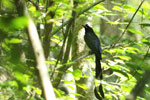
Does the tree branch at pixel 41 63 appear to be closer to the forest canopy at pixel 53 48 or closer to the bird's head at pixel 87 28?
the forest canopy at pixel 53 48

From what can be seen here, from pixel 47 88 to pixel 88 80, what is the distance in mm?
3324

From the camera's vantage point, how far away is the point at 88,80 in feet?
13.2

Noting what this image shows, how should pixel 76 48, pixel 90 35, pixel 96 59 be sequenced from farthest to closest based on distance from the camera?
pixel 90 35 < pixel 76 48 < pixel 96 59

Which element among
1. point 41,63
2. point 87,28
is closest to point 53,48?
point 87,28

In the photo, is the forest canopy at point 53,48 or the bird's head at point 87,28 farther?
the bird's head at point 87,28

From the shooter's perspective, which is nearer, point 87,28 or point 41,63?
point 41,63

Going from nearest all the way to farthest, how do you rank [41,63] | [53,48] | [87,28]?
[41,63] < [53,48] < [87,28]

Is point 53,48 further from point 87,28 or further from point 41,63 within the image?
point 41,63

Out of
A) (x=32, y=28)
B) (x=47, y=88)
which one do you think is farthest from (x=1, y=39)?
(x=47, y=88)

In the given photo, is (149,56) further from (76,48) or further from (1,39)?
(76,48)

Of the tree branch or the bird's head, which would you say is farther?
the bird's head

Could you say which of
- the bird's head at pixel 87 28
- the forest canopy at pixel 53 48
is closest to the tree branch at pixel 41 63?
the forest canopy at pixel 53 48

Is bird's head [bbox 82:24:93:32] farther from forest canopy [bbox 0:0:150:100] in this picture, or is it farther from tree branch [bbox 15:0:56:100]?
tree branch [bbox 15:0:56:100]

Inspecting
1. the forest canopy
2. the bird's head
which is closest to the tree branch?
the forest canopy
